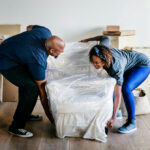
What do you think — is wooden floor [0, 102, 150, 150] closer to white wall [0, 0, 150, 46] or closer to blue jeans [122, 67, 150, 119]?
blue jeans [122, 67, 150, 119]

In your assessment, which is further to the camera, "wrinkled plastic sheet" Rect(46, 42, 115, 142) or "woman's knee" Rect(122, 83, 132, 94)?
"woman's knee" Rect(122, 83, 132, 94)

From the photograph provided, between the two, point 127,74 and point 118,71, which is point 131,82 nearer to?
point 127,74

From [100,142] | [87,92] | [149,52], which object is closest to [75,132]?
[100,142]

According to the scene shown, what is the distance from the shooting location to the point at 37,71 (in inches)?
70.8

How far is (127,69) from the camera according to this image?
2.15 metres

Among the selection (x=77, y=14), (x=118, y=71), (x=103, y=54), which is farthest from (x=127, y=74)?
(x=77, y=14)

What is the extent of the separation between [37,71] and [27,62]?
4.6 inches

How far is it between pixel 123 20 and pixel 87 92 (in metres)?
1.40


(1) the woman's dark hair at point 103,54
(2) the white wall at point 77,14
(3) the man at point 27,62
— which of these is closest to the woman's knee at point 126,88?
(1) the woman's dark hair at point 103,54

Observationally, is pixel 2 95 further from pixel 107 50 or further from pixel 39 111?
pixel 107 50

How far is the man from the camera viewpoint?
1800 mm

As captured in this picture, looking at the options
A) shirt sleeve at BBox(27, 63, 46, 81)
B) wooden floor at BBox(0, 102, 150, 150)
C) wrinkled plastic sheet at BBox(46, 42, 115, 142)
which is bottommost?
wooden floor at BBox(0, 102, 150, 150)

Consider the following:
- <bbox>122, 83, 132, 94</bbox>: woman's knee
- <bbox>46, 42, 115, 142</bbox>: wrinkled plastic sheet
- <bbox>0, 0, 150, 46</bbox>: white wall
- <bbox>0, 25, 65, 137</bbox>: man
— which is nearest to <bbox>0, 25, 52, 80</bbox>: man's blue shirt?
<bbox>0, 25, 65, 137</bbox>: man

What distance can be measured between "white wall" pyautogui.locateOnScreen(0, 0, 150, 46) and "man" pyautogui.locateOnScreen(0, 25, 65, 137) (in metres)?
1.06
